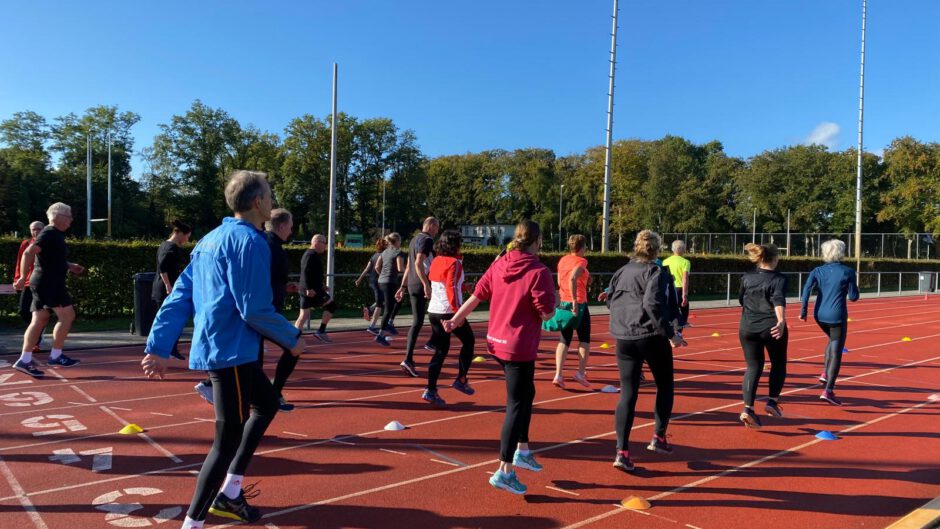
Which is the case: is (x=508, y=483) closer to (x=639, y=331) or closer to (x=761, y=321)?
(x=639, y=331)

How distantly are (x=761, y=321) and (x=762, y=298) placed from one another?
22 cm

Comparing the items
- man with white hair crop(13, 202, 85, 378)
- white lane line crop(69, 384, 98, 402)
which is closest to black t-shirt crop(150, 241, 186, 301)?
man with white hair crop(13, 202, 85, 378)

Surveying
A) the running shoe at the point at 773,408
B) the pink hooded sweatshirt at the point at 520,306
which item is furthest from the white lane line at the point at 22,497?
the running shoe at the point at 773,408

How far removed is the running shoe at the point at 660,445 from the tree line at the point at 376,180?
187 feet

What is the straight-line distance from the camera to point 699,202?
7094cm

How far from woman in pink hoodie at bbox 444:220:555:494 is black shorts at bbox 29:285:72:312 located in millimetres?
5880

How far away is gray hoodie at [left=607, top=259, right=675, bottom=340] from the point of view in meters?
4.59

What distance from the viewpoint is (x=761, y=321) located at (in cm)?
608

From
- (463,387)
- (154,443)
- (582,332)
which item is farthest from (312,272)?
(582,332)

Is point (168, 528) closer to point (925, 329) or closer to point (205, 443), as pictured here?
point (205, 443)

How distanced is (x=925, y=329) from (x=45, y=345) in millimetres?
18741

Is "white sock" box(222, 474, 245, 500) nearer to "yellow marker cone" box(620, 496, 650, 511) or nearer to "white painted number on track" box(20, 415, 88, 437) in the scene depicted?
"yellow marker cone" box(620, 496, 650, 511)

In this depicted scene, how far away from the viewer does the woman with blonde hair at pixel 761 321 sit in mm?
5988

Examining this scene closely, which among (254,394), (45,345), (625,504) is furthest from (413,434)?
(45,345)
